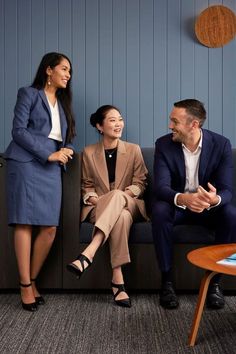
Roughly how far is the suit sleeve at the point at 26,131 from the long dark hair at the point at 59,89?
0.14m

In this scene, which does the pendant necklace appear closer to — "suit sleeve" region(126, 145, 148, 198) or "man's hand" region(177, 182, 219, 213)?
"suit sleeve" region(126, 145, 148, 198)

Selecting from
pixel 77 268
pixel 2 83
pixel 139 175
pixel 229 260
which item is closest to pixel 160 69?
pixel 139 175

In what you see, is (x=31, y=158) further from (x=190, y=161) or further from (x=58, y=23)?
(x=58, y=23)

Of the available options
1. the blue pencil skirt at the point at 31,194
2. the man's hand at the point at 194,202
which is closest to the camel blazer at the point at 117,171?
the blue pencil skirt at the point at 31,194

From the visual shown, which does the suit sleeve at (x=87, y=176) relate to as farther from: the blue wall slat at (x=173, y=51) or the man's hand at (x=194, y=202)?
the blue wall slat at (x=173, y=51)

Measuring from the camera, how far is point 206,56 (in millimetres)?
3574

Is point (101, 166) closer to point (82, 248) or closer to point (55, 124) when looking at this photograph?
point (55, 124)

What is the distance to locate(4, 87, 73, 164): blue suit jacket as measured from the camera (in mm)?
2777

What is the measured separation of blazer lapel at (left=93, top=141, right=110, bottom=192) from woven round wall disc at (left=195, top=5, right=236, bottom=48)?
3.52ft

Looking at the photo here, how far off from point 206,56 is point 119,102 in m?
0.67

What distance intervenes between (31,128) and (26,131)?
0.25 feet

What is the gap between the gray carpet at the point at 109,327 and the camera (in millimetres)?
2098

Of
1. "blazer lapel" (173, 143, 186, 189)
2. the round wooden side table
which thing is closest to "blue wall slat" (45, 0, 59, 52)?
"blazer lapel" (173, 143, 186, 189)

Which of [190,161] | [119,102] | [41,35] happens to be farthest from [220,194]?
[41,35]
